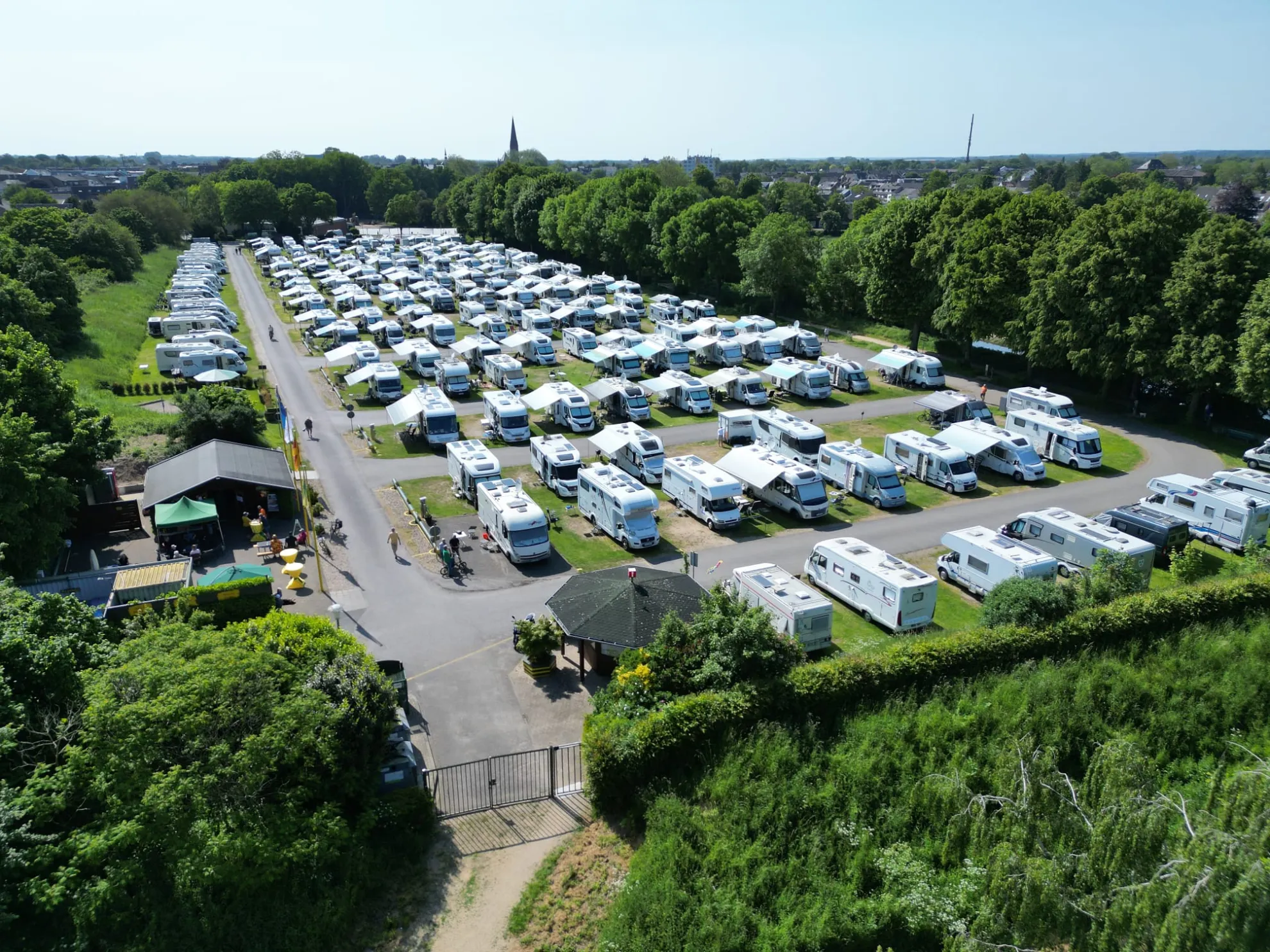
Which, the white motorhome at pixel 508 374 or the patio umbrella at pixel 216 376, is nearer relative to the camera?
the patio umbrella at pixel 216 376

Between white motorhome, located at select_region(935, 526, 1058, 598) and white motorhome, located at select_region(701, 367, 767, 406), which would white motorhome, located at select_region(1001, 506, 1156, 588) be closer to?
white motorhome, located at select_region(935, 526, 1058, 598)

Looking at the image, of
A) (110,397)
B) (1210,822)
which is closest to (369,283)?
(110,397)

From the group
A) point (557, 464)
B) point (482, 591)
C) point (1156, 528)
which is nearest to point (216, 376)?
point (557, 464)

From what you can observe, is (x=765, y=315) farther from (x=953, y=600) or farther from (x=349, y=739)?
(x=349, y=739)

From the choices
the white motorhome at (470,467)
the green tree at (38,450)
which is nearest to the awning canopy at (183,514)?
the green tree at (38,450)

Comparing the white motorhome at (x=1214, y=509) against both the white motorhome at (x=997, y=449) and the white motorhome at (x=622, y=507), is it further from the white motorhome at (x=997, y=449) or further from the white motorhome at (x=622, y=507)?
the white motorhome at (x=622, y=507)

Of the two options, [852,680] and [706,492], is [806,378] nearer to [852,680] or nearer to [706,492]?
[706,492]
